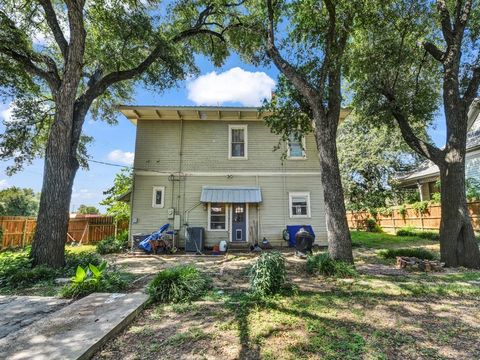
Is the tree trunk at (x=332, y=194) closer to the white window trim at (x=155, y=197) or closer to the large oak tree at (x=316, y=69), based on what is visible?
the large oak tree at (x=316, y=69)

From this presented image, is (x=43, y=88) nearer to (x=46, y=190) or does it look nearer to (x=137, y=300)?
(x=46, y=190)

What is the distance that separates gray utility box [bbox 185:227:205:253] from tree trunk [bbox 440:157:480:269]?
27.0 feet

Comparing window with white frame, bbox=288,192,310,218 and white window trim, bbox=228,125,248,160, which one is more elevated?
white window trim, bbox=228,125,248,160

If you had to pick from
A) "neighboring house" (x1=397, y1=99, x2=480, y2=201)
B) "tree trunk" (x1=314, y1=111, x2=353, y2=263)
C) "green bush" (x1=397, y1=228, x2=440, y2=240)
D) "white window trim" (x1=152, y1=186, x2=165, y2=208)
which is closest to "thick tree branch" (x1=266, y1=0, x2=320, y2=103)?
"tree trunk" (x1=314, y1=111, x2=353, y2=263)

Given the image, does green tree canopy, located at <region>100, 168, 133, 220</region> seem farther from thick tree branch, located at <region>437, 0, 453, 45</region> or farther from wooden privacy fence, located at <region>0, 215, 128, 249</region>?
thick tree branch, located at <region>437, 0, 453, 45</region>

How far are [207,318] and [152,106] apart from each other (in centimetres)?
983

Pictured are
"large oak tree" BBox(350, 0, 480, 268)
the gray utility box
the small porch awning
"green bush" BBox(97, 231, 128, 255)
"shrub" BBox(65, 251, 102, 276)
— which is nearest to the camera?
"shrub" BBox(65, 251, 102, 276)

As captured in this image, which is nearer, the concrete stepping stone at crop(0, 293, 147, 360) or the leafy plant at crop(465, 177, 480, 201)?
the concrete stepping stone at crop(0, 293, 147, 360)

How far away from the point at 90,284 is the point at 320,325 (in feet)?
13.5

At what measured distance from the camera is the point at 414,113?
29.7ft

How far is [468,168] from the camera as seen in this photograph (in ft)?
47.6

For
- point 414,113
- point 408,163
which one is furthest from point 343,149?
point 414,113

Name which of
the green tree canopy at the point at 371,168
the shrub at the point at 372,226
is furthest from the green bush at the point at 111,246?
the green tree canopy at the point at 371,168

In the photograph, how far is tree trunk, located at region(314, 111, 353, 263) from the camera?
620cm
